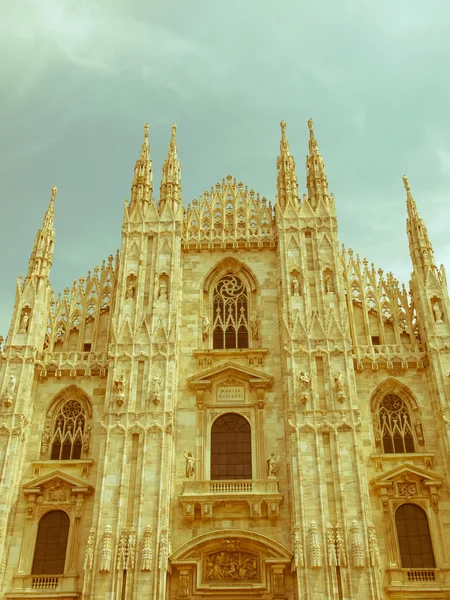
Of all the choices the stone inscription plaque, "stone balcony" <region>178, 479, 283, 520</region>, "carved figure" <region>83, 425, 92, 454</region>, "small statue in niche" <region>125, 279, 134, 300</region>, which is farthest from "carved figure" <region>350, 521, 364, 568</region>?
"small statue in niche" <region>125, 279, 134, 300</region>

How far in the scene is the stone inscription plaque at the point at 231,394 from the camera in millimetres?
24156

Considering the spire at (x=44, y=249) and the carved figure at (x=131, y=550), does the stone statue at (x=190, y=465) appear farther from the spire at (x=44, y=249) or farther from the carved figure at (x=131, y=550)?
the spire at (x=44, y=249)

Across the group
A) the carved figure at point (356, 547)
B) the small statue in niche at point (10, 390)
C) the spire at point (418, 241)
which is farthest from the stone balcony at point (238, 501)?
the spire at point (418, 241)

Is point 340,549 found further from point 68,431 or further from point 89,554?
point 68,431

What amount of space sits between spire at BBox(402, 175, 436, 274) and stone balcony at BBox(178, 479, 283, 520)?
10.6 meters

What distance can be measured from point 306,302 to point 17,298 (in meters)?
11.2

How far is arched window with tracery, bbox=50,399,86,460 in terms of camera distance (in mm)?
23578

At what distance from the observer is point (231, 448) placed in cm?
2338

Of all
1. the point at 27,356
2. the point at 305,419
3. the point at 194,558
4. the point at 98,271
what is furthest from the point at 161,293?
the point at 194,558

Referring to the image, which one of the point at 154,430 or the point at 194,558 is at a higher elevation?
the point at 154,430

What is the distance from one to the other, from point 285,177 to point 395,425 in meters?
11.6

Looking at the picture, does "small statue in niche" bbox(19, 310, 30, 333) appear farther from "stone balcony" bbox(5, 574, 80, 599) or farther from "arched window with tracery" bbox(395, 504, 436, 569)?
"arched window with tracery" bbox(395, 504, 436, 569)

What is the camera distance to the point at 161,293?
84.3ft

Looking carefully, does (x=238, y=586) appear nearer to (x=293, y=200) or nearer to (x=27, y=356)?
(x=27, y=356)
